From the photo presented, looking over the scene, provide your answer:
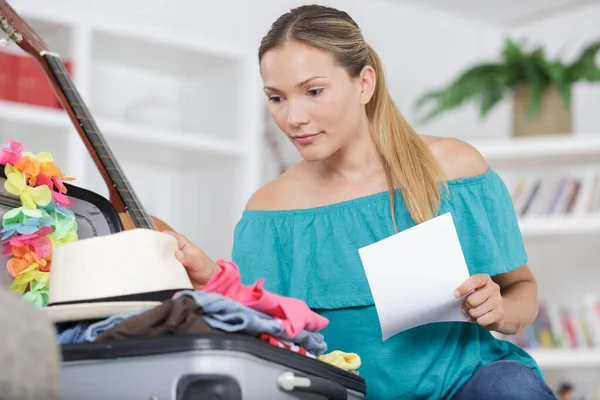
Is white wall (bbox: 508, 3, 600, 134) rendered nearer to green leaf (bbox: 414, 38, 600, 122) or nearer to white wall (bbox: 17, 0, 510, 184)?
white wall (bbox: 17, 0, 510, 184)

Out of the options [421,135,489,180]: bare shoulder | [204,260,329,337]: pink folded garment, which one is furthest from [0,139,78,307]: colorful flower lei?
[421,135,489,180]: bare shoulder

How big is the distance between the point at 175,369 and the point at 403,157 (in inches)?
31.5

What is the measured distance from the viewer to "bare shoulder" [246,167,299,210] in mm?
1591

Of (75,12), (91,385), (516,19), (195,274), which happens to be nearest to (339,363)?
(195,274)

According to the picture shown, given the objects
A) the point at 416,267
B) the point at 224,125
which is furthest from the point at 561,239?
the point at 416,267

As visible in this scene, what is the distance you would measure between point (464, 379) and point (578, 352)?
7.58 ft

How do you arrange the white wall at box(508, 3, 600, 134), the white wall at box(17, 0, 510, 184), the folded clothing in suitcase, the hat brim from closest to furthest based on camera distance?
the folded clothing in suitcase → the hat brim → the white wall at box(17, 0, 510, 184) → the white wall at box(508, 3, 600, 134)

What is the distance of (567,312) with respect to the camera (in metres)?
3.65

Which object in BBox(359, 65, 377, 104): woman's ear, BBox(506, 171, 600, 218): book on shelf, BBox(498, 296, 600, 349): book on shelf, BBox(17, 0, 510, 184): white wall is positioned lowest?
BBox(498, 296, 600, 349): book on shelf

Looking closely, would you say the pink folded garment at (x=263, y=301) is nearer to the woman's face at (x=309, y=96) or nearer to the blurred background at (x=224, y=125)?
the woman's face at (x=309, y=96)

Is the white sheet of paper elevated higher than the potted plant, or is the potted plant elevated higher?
the potted plant

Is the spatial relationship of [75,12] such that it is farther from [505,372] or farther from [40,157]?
[505,372]

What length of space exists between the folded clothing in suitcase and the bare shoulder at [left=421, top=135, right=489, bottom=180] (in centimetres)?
74

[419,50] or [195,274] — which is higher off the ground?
[419,50]
